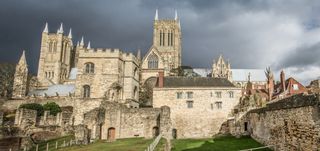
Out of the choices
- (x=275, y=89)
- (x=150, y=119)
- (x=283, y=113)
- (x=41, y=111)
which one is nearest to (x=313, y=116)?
(x=283, y=113)

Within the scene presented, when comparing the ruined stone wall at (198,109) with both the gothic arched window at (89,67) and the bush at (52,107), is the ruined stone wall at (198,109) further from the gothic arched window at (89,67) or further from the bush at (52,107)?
the bush at (52,107)

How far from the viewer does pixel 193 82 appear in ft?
161

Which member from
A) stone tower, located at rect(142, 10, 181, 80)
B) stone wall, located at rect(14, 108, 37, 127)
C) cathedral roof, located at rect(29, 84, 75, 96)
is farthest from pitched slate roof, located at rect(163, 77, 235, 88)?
stone tower, located at rect(142, 10, 181, 80)

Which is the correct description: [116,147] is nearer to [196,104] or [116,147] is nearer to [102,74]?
[196,104]

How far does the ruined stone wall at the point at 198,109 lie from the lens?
148 ft

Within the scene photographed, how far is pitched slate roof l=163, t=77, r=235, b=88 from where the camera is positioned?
4812 centimetres

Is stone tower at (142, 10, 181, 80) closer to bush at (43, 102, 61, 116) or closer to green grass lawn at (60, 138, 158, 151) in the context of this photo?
bush at (43, 102, 61, 116)

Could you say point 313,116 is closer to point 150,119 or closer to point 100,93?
point 150,119

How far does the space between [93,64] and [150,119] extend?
17.7 metres

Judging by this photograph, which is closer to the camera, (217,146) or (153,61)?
(217,146)

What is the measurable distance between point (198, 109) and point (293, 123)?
93.3 ft

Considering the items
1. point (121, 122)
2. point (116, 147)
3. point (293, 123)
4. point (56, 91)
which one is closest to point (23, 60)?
point (56, 91)

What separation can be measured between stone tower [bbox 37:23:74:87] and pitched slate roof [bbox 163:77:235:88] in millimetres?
62506

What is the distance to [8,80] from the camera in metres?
73.9
